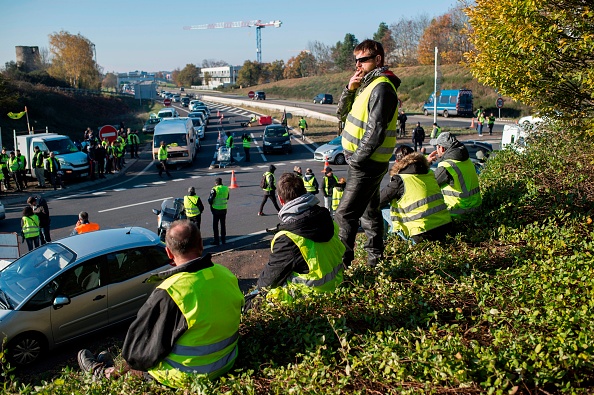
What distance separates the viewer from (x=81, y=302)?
7.77m

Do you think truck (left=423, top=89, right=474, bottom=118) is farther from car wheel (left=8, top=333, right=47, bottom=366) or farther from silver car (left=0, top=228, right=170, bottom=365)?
car wheel (left=8, top=333, right=47, bottom=366)

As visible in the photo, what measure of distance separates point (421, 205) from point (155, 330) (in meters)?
3.96

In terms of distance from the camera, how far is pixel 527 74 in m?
8.12

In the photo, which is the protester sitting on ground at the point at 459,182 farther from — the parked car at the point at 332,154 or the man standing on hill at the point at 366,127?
the parked car at the point at 332,154

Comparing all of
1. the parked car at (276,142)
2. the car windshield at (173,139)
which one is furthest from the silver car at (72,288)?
the parked car at (276,142)

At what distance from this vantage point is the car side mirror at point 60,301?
24.1 ft

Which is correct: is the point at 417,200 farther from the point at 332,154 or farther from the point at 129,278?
the point at 332,154

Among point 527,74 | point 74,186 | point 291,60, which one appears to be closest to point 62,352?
point 527,74

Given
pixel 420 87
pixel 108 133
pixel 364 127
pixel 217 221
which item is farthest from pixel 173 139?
pixel 420 87

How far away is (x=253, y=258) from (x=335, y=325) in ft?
27.4

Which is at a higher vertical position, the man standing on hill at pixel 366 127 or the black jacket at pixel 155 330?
the man standing on hill at pixel 366 127

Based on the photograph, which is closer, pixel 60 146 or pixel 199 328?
pixel 199 328

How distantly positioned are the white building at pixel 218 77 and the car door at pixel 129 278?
5057 inches

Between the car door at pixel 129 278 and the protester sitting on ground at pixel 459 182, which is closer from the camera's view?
the protester sitting on ground at pixel 459 182
